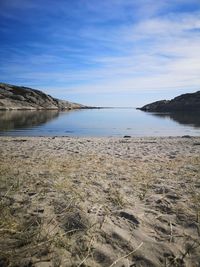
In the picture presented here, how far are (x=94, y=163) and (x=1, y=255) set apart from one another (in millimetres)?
6697

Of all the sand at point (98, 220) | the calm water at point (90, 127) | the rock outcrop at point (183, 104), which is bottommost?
the calm water at point (90, 127)

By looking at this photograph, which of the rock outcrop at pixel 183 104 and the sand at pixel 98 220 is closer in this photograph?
the sand at pixel 98 220

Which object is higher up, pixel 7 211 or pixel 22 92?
pixel 22 92

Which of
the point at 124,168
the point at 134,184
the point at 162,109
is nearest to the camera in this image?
the point at 134,184

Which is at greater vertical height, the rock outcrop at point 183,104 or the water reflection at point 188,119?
the rock outcrop at point 183,104

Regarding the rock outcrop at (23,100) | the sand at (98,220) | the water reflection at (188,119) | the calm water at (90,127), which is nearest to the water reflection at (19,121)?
the calm water at (90,127)

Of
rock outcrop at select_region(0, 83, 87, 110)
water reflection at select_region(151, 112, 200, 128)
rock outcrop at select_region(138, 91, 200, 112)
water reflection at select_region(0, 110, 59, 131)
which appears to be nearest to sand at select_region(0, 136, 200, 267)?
water reflection at select_region(0, 110, 59, 131)

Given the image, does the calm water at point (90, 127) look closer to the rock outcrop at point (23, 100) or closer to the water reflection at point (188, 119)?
the water reflection at point (188, 119)

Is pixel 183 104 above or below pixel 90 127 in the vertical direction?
above

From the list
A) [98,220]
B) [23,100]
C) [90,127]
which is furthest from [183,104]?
[98,220]

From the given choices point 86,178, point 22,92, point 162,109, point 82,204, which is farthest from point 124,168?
point 162,109

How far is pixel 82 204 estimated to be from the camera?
516 cm

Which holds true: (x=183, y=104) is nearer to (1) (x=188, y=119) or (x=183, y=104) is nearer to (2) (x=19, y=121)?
(1) (x=188, y=119)

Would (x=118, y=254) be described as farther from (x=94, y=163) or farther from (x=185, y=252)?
(x=94, y=163)
